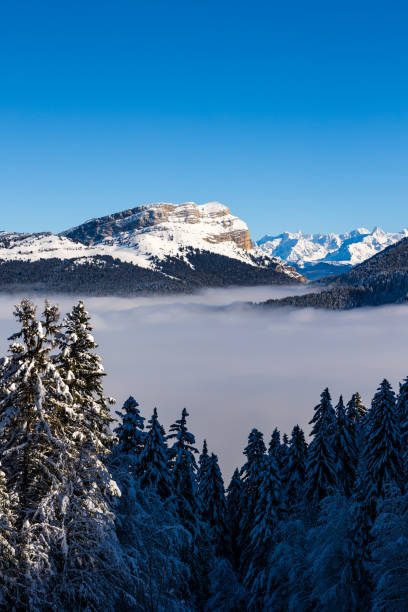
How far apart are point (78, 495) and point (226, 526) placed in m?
31.1

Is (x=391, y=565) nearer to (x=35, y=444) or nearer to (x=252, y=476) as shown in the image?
(x=35, y=444)

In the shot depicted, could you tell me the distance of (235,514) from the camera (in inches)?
1861

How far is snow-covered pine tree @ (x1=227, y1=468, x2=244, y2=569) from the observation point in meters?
44.3

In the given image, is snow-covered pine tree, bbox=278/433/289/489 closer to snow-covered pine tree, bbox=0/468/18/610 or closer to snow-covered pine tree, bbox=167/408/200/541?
snow-covered pine tree, bbox=167/408/200/541

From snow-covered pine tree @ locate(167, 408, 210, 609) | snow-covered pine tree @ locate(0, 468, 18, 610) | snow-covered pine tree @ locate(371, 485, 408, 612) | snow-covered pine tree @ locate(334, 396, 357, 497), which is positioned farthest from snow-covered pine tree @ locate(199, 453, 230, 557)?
snow-covered pine tree @ locate(0, 468, 18, 610)

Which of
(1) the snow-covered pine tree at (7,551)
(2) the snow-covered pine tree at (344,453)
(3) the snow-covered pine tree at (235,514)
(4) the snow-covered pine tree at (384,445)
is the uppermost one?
(1) the snow-covered pine tree at (7,551)

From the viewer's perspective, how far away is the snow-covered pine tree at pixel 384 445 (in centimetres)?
3184

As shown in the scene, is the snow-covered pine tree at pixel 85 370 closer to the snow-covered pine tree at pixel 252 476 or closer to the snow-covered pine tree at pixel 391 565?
the snow-covered pine tree at pixel 391 565

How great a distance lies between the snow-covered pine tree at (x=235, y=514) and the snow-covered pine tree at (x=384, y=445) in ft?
47.7

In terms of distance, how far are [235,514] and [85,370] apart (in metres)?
34.6

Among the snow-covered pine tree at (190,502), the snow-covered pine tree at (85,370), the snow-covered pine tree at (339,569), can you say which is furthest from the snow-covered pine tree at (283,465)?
the snow-covered pine tree at (85,370)

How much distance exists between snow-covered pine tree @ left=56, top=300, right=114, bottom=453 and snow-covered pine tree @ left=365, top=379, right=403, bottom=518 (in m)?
20.3

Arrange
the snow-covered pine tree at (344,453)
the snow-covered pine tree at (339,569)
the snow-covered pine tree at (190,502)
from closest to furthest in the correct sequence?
the snow-covered pine tree at (339,569) < the snow-covered pine tree at (190,502) < the snow-covered pine tree at (344,453)

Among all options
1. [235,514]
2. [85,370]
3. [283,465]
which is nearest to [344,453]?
[283,465]
